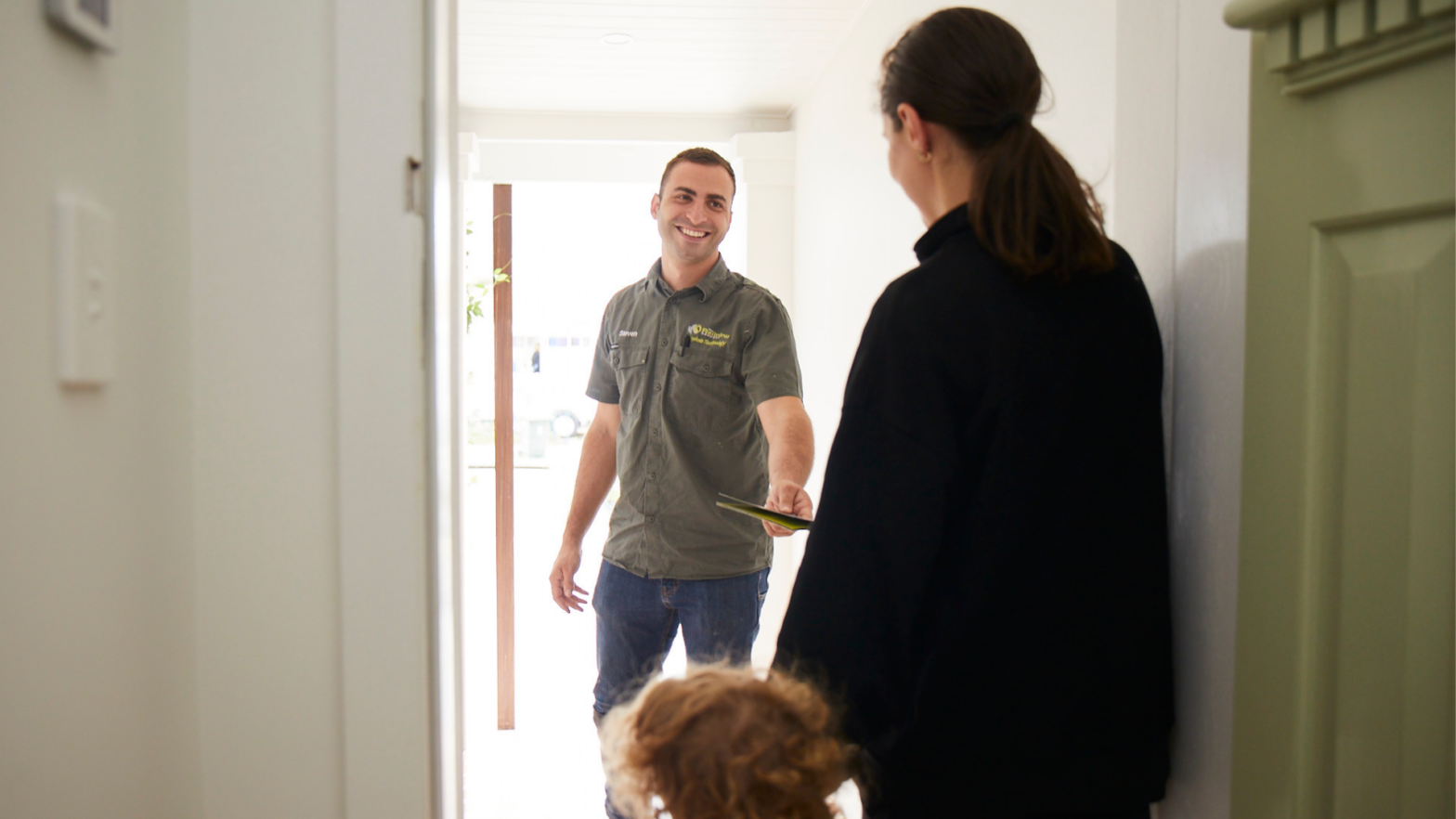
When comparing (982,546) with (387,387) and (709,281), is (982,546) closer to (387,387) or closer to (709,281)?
(387,387)

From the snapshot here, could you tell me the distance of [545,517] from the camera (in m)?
4.93

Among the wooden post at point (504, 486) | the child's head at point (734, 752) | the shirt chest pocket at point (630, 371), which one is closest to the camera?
the child's head at point (734, 752)

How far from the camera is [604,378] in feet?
6.99

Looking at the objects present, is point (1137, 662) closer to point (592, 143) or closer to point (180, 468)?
point (180, 468)

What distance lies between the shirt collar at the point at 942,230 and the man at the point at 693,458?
88 cm

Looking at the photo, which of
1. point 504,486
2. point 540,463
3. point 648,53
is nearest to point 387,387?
point 648,53

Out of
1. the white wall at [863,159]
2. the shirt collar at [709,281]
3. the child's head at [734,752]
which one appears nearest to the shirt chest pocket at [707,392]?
the shirt collar at [709,281]

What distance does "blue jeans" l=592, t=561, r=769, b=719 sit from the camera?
6.16 feet

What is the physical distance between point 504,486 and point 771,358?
219 cm

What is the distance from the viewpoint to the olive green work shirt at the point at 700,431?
1.88 m

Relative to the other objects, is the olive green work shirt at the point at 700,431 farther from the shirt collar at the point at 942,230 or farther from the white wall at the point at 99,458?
the white wall at the point at 99,458

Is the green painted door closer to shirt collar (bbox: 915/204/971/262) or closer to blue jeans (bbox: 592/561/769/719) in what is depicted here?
shirt collar (bbox: 915/204/971/262)

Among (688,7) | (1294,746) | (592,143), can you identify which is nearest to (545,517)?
(592,143)

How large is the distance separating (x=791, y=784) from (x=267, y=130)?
0.76 metres
